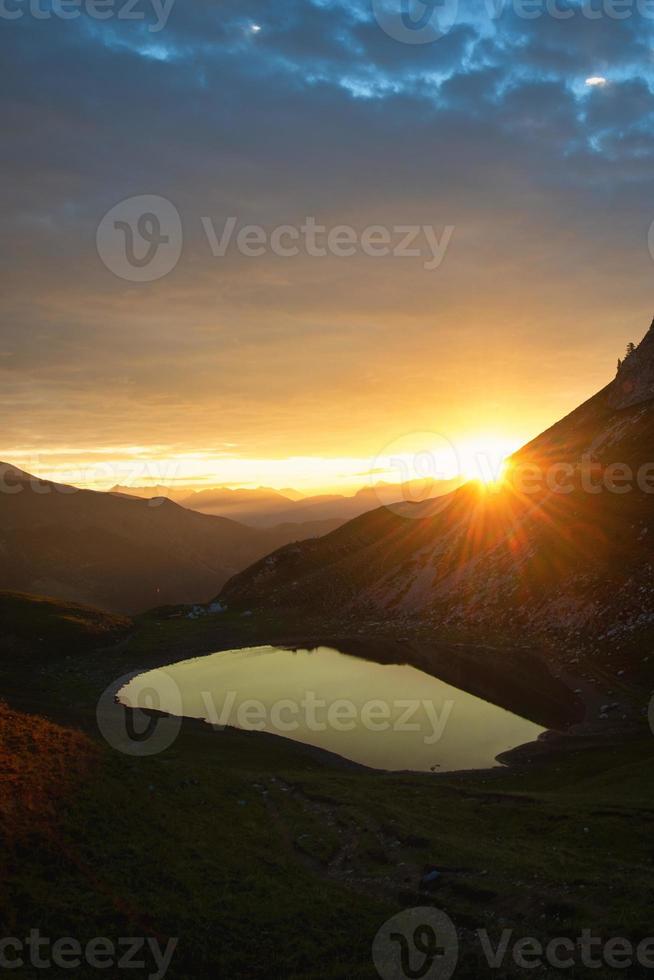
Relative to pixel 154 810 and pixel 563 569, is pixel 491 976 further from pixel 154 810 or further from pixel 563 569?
pixel 563 569

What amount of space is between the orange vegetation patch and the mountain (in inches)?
2394

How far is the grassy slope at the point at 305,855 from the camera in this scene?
20.3m

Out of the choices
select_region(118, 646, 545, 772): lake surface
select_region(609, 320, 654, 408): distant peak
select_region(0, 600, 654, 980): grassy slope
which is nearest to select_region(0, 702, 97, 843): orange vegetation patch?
select_region(0, 600, 654, 980): grassy slope

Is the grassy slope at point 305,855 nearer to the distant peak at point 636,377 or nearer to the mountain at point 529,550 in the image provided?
the mountain at point 529,550

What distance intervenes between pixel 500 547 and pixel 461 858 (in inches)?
3275

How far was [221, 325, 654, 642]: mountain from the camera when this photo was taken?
83188 mm

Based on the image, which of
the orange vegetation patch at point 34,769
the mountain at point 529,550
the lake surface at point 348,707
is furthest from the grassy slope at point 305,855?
the mountain at point 529,550

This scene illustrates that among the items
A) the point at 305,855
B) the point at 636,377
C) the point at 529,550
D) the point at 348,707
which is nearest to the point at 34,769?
the point at 305,855

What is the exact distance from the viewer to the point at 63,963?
18391 millimetres

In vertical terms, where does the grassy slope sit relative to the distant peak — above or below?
below

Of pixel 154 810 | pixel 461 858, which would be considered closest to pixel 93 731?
pixel 154 810

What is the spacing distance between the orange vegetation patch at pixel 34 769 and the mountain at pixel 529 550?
200ft

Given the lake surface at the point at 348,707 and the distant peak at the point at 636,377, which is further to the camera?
the distant peak at the point at 636,377

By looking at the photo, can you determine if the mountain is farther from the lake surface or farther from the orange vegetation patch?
the orange vegetation patch
